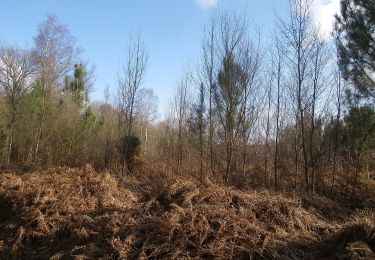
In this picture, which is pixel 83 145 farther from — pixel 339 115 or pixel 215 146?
pixel 339 115

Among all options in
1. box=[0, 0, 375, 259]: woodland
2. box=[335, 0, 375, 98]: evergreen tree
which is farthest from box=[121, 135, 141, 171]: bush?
box=[335, 0, 375, 98]: evergreen tree

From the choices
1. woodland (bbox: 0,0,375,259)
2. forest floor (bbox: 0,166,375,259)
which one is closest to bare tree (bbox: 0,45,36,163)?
woodland (bbox: 0,0,375,259)

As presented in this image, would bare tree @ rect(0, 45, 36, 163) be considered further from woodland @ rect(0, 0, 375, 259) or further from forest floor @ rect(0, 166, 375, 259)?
forest floor @ rect(0, 166, 375, 259)

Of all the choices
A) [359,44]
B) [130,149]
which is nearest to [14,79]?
[130,149]

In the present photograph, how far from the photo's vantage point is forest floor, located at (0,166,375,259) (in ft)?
18.4

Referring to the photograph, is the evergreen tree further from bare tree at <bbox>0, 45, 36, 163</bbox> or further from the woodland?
bare tree at <bbox>0, 45, 36, 163</bbox>

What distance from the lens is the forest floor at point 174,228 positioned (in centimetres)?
561

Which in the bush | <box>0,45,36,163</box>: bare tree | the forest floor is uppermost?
<box>0,45,36,163</box>: bare tree

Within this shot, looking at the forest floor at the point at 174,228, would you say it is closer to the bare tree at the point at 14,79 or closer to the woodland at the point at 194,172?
the woodland at the point at 194,172

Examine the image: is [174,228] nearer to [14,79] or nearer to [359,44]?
[359,44]

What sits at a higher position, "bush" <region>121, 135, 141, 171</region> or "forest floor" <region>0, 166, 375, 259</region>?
"bush" <region>121, 135, 141, 171</region>

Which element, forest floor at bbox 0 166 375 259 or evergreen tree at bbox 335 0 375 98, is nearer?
forest floor at bbox 0 166 375 259

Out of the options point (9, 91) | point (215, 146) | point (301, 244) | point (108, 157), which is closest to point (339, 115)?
point (215, 146)

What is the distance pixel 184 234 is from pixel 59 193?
460 centimetres
